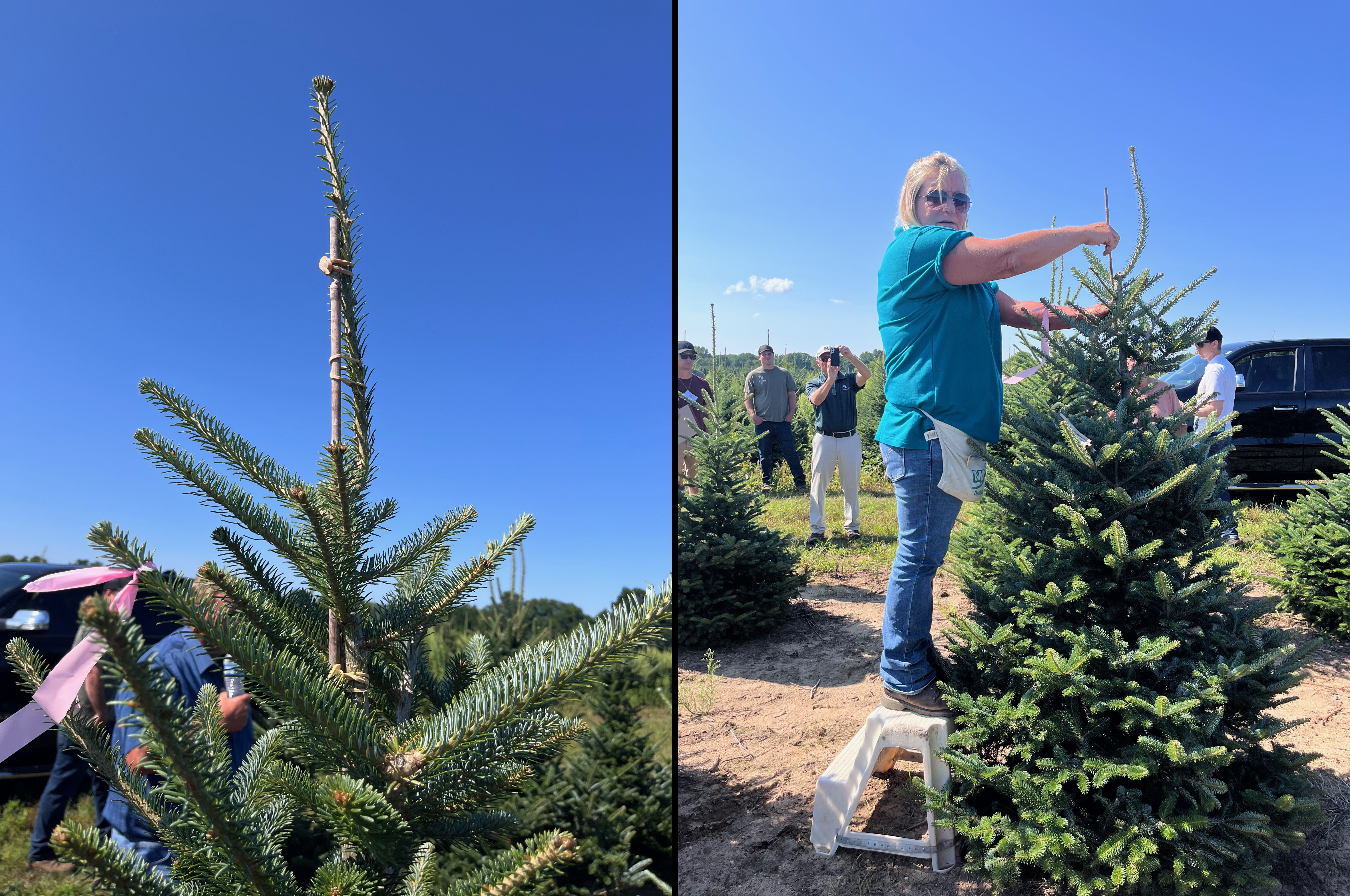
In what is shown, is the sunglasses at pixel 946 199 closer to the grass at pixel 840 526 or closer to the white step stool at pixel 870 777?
the white step stool at pixel 870 777

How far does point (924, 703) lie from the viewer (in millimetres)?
2820

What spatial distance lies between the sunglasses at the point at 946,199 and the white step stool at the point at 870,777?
1.87 meters

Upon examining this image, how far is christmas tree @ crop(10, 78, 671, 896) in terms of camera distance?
3.20 feet

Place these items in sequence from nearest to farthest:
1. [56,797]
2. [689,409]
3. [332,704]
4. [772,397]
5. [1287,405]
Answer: [332,704]
[56,797]
[689,409]
[1287,405]
[772,397]

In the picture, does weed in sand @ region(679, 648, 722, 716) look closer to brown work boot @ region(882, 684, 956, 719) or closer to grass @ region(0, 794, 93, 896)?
brown work boot @ region(882, 684, 956, 719)

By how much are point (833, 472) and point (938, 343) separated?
20.0 feet

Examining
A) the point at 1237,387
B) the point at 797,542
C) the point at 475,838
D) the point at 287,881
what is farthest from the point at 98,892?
the point at 1237,387

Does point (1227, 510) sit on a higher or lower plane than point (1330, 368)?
lower

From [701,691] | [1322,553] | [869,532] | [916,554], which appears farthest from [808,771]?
[869,532]

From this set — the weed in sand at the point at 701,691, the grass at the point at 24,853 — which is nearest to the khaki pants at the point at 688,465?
the weed in sand at the point at 701,691

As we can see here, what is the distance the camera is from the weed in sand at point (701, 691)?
4477 millimetres

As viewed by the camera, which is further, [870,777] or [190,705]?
[870,777]

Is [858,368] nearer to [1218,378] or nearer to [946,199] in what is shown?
[1218,378]

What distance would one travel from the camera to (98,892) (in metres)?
1.07
